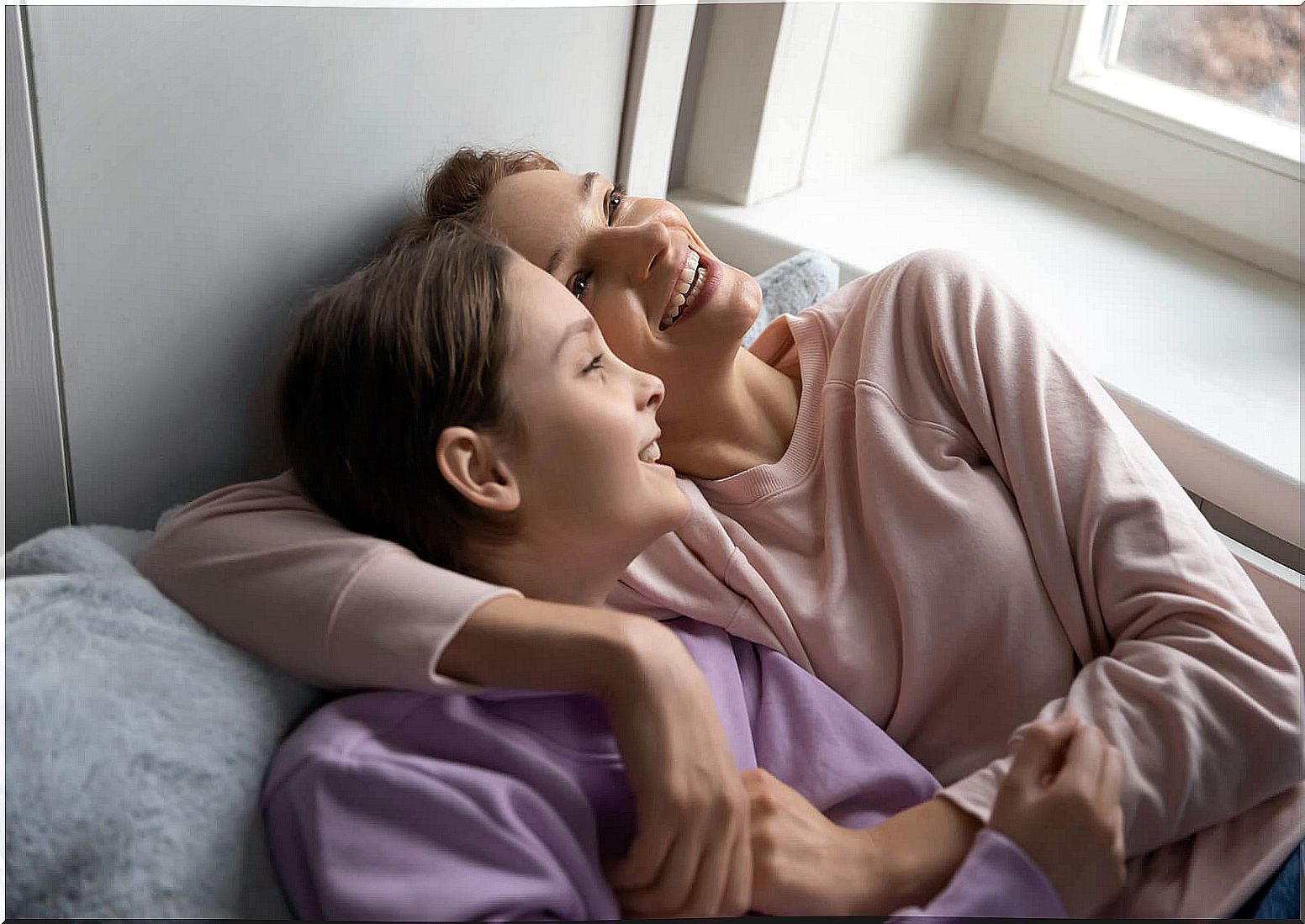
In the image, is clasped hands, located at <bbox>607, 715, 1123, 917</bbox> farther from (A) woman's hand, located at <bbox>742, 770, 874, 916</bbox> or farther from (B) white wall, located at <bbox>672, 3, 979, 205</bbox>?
(B) white wall, located at <bbox>672, 3, 979, 205</bbox>

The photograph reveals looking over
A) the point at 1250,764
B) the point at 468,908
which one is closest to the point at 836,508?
the point at 1250,764

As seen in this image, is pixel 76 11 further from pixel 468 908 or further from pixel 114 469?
pixel 468 908

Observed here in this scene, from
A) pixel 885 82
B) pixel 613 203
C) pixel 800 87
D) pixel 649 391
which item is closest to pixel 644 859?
pixel 649 391

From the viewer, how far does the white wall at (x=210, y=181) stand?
0.86 m

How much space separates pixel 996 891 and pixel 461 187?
72 cm

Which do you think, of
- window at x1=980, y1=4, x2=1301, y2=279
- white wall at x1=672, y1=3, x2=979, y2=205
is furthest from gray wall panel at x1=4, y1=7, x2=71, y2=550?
window at x1=980, y1=4, x2=1301, y2=279

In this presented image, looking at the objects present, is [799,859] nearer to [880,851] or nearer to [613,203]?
[880,851]

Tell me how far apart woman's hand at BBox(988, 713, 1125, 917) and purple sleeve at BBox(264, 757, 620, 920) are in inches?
10.8

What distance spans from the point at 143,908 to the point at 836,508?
0.63 m

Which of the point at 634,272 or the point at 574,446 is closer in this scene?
the point at 574,446

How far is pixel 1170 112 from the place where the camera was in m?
1.66

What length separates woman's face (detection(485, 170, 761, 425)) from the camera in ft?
3.42

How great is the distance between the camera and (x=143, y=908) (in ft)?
2.34

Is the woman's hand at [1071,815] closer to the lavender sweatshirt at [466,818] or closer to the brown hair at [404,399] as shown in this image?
the lavender sweatshirt at [466,818]
